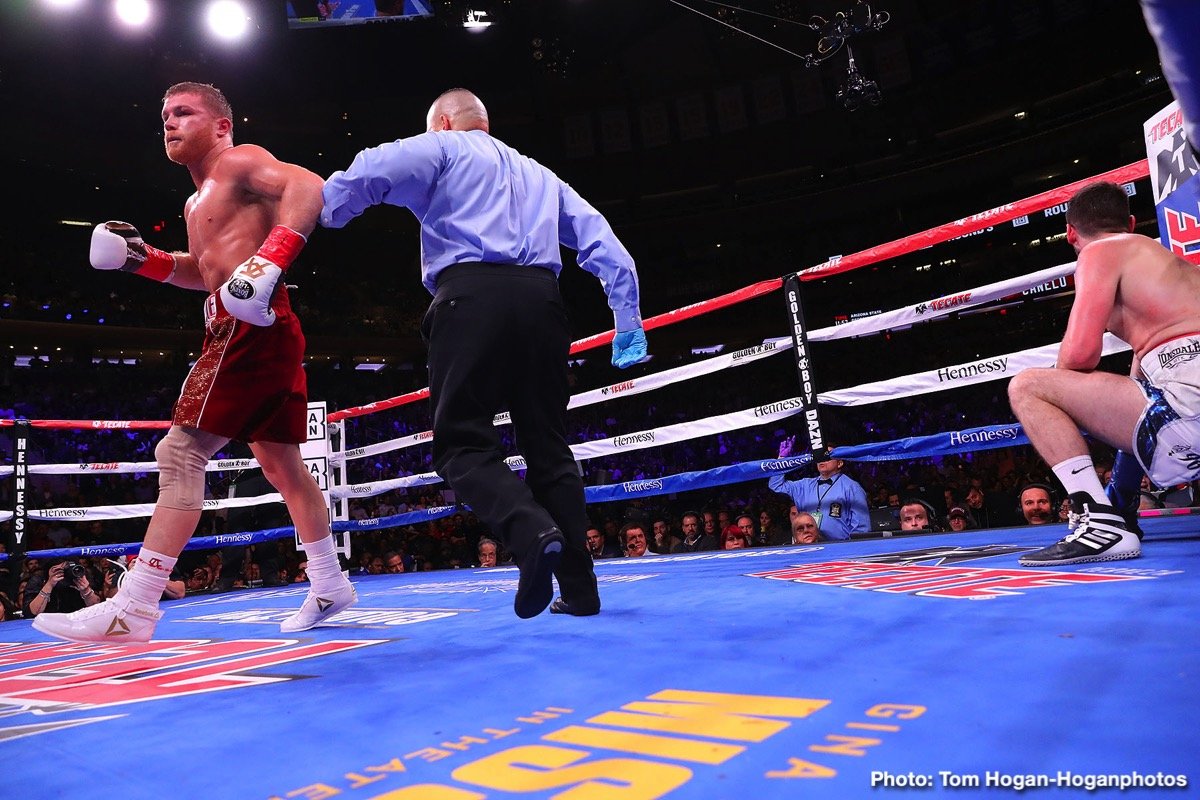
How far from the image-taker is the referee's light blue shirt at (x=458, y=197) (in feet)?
4.79

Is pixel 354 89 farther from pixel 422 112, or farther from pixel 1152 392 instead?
pixel 1152 392

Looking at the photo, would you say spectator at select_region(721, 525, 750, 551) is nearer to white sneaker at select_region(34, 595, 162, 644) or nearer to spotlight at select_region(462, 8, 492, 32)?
white sneaker at select_region(34, 595, 162, 644)

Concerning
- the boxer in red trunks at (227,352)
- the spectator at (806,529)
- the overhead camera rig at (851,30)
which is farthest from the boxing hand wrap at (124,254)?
the overhead camera rig at (851,30)

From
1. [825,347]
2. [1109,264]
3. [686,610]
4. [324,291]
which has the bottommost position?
[686,610]

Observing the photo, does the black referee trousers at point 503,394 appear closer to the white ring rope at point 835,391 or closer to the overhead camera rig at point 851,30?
the white ring rope at point 835,391

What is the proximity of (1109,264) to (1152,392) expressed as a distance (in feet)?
0.91

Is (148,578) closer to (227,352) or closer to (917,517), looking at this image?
(227,352)

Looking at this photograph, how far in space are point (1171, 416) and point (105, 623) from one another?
2128 millimetres

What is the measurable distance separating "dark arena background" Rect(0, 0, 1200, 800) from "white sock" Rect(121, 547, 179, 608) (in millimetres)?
119

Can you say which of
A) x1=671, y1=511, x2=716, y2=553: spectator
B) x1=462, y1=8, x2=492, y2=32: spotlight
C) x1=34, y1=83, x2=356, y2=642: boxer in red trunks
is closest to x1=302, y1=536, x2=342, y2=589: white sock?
x1=34, y1=83, x2=356, y2=642: boxer in red trunks

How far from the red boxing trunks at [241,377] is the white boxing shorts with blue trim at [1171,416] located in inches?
69.1

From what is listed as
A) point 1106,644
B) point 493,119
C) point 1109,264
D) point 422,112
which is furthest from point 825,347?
point 1106,644

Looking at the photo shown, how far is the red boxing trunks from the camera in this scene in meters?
1.66

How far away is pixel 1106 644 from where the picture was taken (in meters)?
0.82
